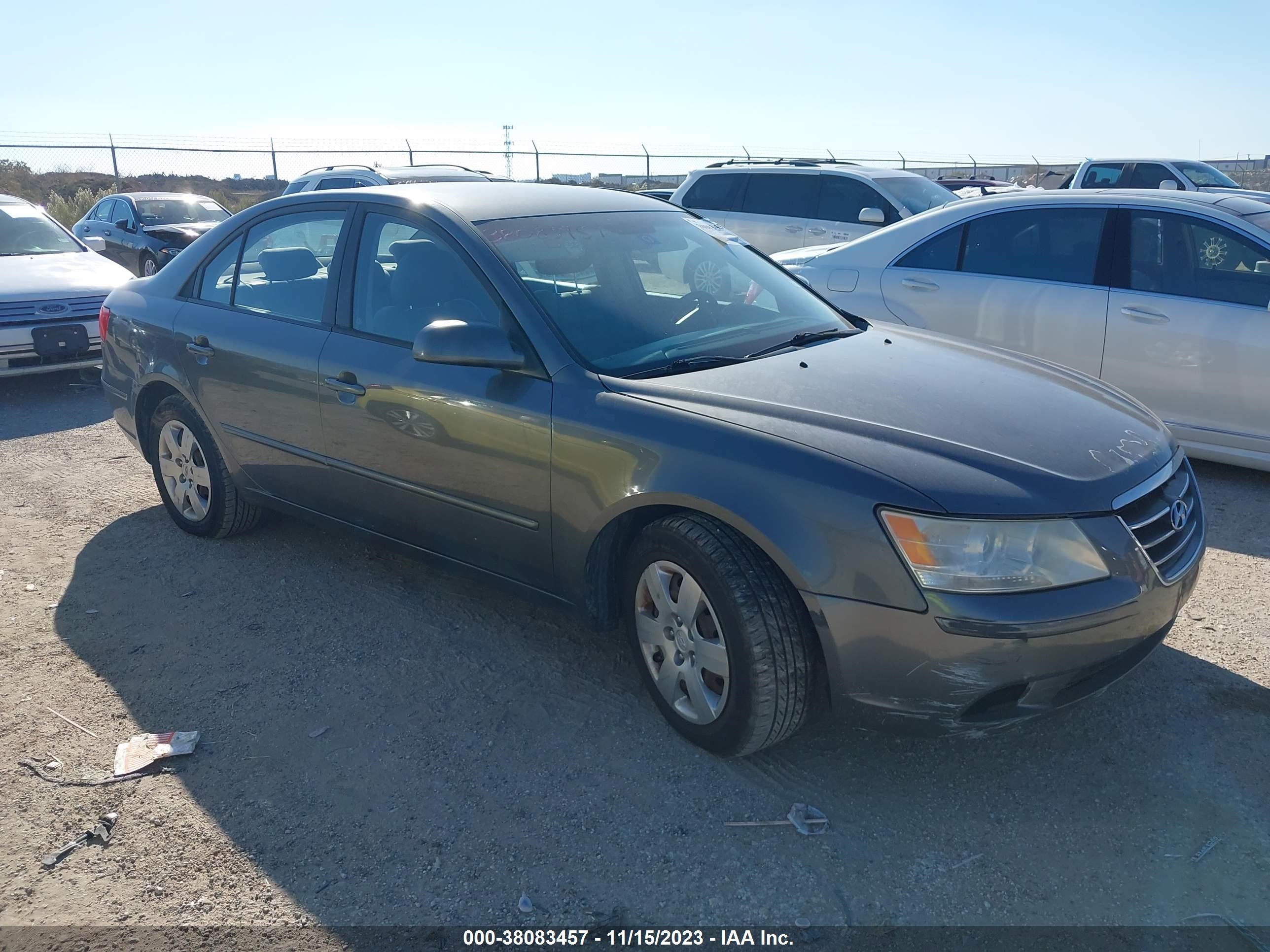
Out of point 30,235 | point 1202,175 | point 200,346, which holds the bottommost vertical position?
point 200,346

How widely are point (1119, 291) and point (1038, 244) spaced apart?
597 millimetres

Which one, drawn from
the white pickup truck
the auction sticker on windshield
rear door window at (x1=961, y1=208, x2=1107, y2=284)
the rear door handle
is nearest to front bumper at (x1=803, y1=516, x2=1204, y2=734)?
the rear door handle

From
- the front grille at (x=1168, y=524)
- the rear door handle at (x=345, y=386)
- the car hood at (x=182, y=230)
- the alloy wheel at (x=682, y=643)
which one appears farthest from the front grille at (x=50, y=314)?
the front grille at (x=1168, y=524)

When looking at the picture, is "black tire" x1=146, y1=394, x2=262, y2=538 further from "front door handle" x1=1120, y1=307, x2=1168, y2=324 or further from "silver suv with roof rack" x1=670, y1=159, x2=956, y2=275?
"silver suv with roof rack" x1=670, y1=159, x2=956, y2=275

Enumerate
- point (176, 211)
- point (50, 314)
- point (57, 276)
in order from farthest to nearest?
point (176, 211) → point (57, 276) → point (50, 314)

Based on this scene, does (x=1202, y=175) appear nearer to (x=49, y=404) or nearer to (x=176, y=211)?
(x=49, y=404)

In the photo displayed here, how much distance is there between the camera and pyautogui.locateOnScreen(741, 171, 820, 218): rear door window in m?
11.3

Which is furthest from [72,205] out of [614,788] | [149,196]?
[614,788]

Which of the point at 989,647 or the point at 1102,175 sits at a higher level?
the point at 1102,175

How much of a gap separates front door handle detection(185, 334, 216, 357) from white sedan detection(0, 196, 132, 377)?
3965 millimetres

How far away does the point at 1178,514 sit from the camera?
3.04 m

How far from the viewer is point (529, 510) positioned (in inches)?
132

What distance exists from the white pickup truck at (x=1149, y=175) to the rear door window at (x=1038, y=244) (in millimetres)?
8885

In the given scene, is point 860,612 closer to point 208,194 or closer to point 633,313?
point 633,313
